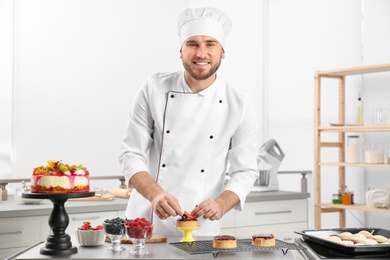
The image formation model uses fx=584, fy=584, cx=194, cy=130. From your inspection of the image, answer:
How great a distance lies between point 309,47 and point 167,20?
137 cm

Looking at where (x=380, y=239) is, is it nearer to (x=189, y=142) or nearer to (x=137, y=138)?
(x=189, y=142)

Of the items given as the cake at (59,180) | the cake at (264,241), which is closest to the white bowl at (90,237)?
the cake at (59,180)

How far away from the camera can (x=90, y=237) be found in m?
2.05

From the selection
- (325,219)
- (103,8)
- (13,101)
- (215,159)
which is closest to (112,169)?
(13,101)

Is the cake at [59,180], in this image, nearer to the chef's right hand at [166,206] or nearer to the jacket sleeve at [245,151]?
the chef's right hand at [166,206]

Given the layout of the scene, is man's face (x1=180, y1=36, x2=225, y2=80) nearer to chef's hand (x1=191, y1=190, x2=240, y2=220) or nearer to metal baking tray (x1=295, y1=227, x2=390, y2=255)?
chef's hand (x1=191, y1=190, x2=240, y2=220)

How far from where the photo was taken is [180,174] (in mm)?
2527

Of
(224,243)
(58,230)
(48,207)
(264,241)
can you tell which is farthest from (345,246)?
(48,207)

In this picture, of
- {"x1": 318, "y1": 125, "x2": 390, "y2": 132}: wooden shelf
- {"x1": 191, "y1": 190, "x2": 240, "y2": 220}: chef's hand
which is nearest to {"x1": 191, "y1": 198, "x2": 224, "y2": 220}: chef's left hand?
{"x1": 191, "y1": 190, "x2": 240, "y2": 220}: chef's hand

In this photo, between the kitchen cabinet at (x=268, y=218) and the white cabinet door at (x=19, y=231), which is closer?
the white cabinet door at (x=19, y=231)

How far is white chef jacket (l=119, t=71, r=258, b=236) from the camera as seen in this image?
2.52m

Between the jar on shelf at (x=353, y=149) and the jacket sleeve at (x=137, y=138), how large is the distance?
2436 mm

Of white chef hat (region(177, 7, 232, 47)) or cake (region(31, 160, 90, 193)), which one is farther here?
white chef hat (region(177, 7, 232, 47))

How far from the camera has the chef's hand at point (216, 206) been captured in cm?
225
